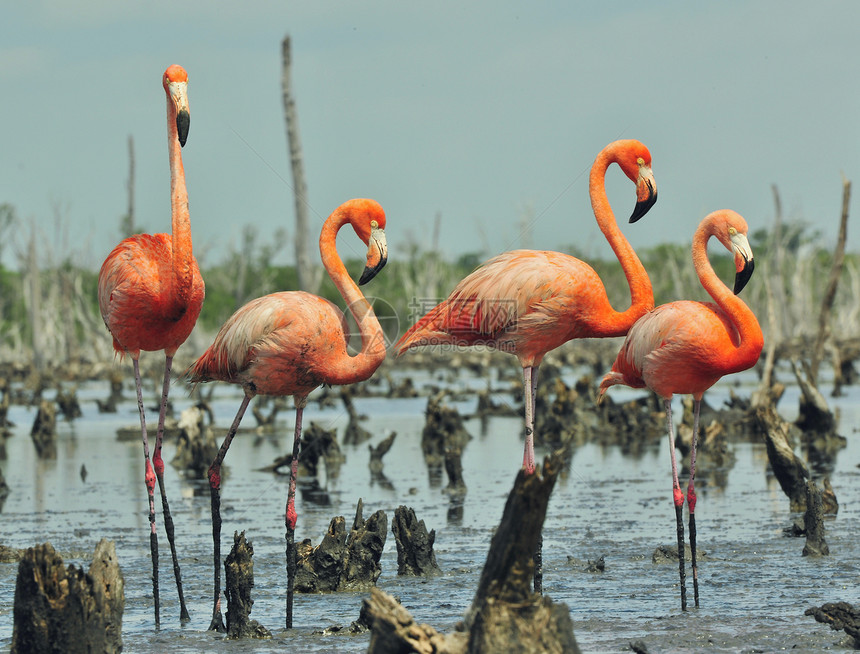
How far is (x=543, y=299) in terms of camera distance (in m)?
6.34

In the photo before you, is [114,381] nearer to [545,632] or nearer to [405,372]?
[405,372]

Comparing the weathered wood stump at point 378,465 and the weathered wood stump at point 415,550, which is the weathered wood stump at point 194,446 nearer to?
the weathered wood stump at point 378,465

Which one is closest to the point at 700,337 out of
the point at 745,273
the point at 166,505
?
the point at 745,273

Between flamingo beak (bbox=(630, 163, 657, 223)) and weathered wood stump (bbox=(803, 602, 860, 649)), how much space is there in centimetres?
233

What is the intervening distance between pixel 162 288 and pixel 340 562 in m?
1.93

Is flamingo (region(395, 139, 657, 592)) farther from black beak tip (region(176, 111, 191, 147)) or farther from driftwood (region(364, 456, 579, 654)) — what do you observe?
driftwood (region(364, 456, 579, 654))

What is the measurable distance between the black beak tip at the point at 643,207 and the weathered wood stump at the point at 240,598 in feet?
8.99

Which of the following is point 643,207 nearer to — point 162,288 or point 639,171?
point 639,171

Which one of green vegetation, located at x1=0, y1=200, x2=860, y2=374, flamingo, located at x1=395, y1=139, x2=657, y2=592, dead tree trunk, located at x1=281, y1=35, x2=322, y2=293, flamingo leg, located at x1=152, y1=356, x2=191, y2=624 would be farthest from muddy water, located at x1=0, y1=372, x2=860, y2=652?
green vegetation, located at x1=0, y1=200, x2=860, y2=374

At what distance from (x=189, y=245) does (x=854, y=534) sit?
16.3 ft

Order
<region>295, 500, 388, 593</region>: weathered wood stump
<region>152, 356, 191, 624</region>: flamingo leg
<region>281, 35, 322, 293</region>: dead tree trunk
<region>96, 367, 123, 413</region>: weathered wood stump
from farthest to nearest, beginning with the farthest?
<region>281, 35, 322, 293</region>: dead tree trunk
<region>96, 367, 123, 413</region>: weathered wood stump
<region>295, 500, 388, 593</region>: weathered wood stump
<region>152, 356, 191, 624</region>: flamingo leg

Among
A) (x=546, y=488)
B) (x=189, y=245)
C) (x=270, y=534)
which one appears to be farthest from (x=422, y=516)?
(x=546, y=488)

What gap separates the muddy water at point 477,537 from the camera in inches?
219

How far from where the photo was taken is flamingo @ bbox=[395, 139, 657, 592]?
20.8 feet
